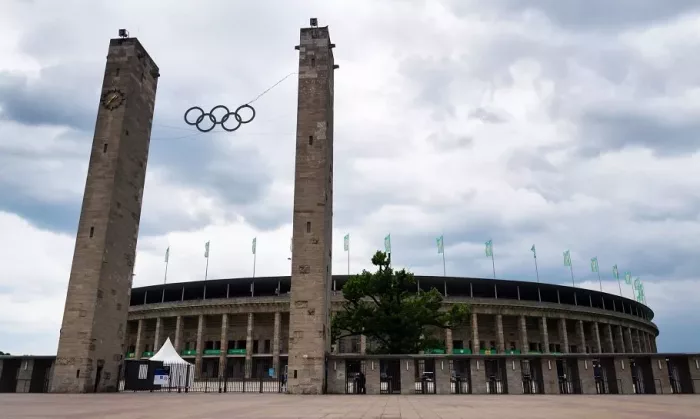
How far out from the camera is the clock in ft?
143

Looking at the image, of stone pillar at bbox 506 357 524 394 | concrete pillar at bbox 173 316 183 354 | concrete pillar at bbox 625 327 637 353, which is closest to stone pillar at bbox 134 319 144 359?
concrete pillar at bbox 173 316 183 354

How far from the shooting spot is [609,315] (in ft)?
294

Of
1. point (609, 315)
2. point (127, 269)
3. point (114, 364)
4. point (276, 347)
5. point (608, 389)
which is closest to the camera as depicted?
point (608, 389)

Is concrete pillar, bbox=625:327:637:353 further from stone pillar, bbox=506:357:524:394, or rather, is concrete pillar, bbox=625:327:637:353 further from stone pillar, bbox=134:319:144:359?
stone pillar, bbox=134:319:144:359

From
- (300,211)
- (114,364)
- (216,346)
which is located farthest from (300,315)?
(216,346)

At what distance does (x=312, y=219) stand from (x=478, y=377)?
57.2 feet

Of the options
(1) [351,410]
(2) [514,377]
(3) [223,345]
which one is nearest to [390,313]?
(2) [514,377]

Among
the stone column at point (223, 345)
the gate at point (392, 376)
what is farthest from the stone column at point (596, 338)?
the stone column at point (223, 345)

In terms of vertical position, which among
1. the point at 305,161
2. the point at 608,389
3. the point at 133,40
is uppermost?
the point at 133,40

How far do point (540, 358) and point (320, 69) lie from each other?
29.8 metres

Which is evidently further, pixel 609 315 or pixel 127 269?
pixel 609 315

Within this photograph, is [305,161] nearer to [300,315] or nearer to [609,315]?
[300,315]

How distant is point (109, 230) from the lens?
132ft

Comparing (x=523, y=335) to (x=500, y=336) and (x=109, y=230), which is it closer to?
(x=500, y=336)
